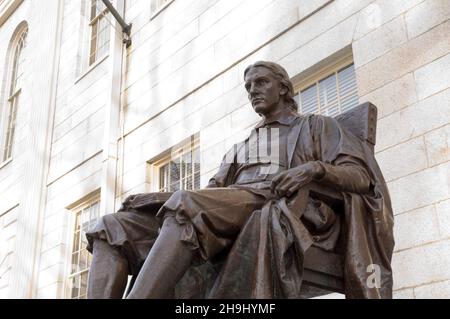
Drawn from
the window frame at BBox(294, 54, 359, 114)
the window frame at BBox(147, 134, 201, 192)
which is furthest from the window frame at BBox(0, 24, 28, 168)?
the window frame at BBox(294, 54, 359, 114)

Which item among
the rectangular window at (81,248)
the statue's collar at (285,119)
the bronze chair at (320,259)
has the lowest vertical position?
the bronze chair at (320,259)

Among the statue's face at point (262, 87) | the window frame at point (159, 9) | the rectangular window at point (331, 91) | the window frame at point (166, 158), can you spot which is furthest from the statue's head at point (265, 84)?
the window frame at point (159, 9)

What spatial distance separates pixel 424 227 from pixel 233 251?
2.48 metres

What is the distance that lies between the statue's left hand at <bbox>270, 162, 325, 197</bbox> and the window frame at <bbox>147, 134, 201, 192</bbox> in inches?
201

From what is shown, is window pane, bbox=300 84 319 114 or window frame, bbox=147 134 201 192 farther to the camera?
window frame, bbox=147 134 201 192

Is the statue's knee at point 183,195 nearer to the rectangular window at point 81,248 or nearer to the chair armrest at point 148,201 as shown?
the chair armrest at point 148,201

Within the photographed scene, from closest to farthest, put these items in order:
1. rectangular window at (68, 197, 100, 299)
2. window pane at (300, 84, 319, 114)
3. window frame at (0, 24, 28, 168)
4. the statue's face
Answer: the statue's face < window pane at (300, 84, 319, 114) < rectangular window at (68, 197, 100, 299) < window frame at (0, 24, 28, 168)

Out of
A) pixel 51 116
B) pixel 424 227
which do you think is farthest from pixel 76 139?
pixel 424 227

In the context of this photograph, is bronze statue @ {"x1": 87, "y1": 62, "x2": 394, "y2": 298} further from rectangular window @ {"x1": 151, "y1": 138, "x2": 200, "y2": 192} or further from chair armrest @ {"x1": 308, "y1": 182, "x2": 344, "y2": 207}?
rectangular window @ {"x1": 151, "y1": 138, "x2": 200, "y2": 192}

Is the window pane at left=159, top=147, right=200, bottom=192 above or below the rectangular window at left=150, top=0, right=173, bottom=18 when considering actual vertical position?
below

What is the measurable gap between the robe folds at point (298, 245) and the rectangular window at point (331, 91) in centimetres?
285

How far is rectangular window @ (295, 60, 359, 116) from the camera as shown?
6.61m

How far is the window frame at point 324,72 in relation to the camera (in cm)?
675
